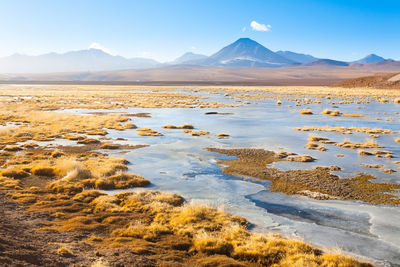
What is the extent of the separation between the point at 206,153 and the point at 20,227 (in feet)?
43.3

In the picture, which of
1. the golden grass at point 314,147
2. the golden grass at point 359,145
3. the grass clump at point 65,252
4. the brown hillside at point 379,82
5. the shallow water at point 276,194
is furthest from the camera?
the brown hillside at point 379,82

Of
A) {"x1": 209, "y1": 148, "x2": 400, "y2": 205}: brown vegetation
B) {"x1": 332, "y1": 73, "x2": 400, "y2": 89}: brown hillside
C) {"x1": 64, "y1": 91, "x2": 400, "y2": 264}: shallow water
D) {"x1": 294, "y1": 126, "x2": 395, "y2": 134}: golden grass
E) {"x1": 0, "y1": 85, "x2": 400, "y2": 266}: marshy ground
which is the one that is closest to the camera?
{"x1": 0, "y1": 85, "x2": 400, "y2": 266}: marshy ground

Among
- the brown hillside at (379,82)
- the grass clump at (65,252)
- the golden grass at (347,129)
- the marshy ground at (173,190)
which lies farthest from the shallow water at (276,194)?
the brown hillside at (379,82)

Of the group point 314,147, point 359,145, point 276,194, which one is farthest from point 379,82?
point 276,194

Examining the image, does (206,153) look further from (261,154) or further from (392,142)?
(392,142)

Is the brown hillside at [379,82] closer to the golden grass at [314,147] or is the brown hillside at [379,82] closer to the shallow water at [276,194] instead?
the shallow water at [276,194]

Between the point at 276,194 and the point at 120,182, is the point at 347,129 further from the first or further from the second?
the point at 120,182

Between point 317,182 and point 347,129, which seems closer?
point 317,182

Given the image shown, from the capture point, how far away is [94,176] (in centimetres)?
1648

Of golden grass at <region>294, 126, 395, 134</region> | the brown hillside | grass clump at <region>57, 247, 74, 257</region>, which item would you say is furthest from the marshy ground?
the brown hillside

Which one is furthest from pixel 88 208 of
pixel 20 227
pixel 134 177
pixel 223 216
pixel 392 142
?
pixel 392 142

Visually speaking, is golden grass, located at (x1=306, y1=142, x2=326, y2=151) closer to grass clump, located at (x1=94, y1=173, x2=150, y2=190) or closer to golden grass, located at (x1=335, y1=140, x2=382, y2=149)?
golden grass, located at (x1=335, y1=140, x2=382, y2=149)

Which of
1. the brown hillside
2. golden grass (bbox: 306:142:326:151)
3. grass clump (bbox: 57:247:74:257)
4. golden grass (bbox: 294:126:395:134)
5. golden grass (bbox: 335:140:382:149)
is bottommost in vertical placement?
grass clump (bbox: 57:247:74:257)

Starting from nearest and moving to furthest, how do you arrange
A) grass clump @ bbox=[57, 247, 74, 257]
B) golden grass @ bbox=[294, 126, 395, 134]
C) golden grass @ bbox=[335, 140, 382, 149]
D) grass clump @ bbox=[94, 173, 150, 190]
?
grass clump @ bbox=[57, 247, 74, 257] → grass clump @ bbox=[94, 173, 150, 190] → golden grass @ bbox=[335, 140, 382, 149] → golden grass @ bbox=[294, 126, 395, 134]
